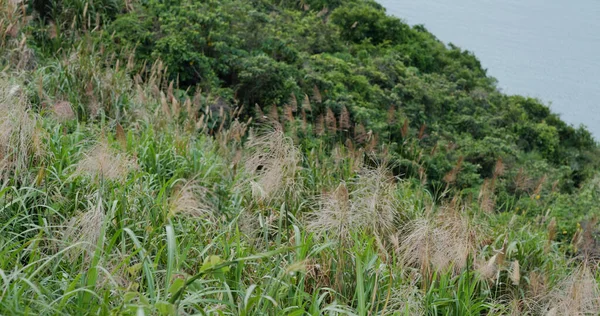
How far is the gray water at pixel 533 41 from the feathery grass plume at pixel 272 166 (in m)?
7.78

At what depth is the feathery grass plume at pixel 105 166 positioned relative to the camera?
345cm

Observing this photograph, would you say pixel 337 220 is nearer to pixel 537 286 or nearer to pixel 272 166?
pixel 272 166

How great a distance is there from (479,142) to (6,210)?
6.14 metres

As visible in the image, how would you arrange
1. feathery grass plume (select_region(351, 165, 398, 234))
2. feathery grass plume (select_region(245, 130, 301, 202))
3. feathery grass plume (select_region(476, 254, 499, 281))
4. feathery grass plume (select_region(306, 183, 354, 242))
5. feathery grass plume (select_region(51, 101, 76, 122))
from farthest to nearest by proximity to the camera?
1. feathery grass plume (select_region(51, 101, 76, 122))
2. feathery grass plume (select_region(245, 130, 301, 202))
3. feathery grass plume (select_region(351, 165, 398, 234))
4. feathery grass plume (select_region(306, 183, 354, 242))
5. feathery grass plume (select_region(476, 254, 499, 281))

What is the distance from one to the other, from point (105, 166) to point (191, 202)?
474mm

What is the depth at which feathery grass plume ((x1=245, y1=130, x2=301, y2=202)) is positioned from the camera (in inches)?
159

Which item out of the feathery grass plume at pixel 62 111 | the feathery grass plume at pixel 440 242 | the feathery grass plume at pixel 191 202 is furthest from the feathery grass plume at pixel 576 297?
the feathery grass plume at pixel 62 111

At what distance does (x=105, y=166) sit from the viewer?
3441mm

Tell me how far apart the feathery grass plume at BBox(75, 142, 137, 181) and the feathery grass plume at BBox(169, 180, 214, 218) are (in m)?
0.30

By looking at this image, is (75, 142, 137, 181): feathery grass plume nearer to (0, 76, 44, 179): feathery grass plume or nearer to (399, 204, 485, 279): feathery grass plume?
(0, 76, 44, 179): feathery grass plume

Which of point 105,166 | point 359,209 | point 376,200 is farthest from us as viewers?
point 376,200

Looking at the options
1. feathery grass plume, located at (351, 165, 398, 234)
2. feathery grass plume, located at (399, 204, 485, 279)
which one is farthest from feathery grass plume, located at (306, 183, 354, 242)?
feathery grass plume, located at (399, 204, 485, 279)

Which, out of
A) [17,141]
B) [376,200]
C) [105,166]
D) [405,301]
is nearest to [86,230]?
[105,166]

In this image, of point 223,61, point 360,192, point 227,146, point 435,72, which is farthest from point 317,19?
point 360,192
